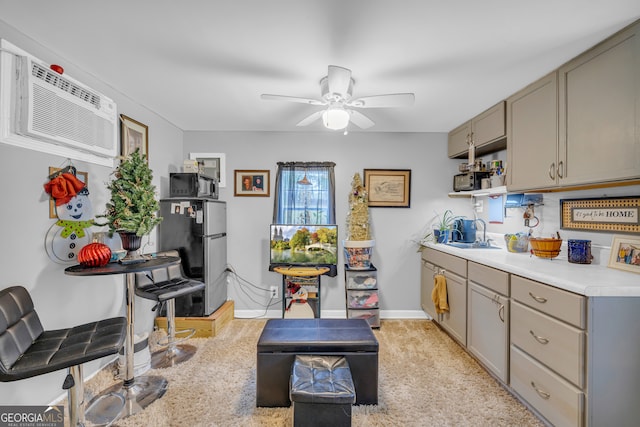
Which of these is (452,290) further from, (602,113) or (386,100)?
(386,100)

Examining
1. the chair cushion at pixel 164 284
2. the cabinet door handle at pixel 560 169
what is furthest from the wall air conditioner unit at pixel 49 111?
the cabinet door handle at pixel 560 169

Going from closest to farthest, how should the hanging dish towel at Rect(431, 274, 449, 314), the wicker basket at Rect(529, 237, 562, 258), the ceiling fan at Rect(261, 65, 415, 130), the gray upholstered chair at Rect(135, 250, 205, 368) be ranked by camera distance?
the ceiling fan at Rect(261, 65, 415, 130) → the wicker basket at Rect(529, 237, 562, 258) → the gray upholstered chair at Rect(135, 250, 205, 368) → the hanging dish towel at Rect(431, 274, 449, 314)

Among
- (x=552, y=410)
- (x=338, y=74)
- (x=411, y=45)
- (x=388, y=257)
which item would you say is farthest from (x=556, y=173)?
(x=388, y=257)

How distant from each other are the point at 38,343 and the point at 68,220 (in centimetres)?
81

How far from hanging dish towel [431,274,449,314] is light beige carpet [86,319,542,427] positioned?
1.22 ft

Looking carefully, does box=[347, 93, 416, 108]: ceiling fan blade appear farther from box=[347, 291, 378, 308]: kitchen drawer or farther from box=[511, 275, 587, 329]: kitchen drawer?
box=[347, 291, 378, 308]: kitchen drawer

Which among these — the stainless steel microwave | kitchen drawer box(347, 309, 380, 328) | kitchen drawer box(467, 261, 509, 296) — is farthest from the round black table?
kitchen drawer box(467, 261, 509, 296)

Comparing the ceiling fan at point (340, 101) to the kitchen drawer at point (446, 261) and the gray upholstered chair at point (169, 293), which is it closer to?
the kitchen drawer at point (446, 261)

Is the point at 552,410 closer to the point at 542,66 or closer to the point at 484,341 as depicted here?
the point at 484,341

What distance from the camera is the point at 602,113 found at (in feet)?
5.49

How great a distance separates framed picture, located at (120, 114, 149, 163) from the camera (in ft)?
8.12

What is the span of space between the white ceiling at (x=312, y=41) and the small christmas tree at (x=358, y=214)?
4.07 feet

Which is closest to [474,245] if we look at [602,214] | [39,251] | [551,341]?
[602,214]

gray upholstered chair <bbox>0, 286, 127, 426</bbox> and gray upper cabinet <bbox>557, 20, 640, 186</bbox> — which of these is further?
gray upper cabinet <bbox>557, 20, 640, 186</bbox>
